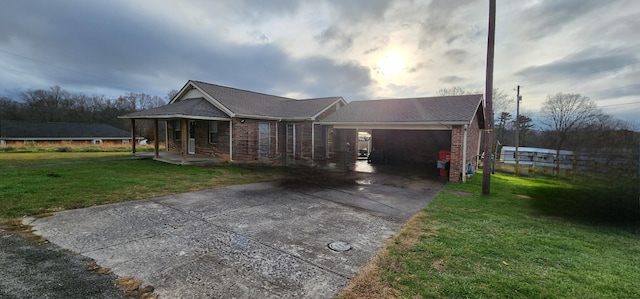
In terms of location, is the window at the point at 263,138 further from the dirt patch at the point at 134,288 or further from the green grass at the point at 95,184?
the dirt patch at the point at 134,288

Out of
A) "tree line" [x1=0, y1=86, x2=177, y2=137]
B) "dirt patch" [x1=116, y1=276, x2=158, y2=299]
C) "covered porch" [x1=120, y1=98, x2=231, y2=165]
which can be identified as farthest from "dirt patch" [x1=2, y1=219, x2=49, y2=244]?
"tree line" [x1=0, y1=86, x2=177, y2=137]

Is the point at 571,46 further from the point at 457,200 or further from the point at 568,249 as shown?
the point at 568,249

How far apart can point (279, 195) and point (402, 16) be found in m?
9.65

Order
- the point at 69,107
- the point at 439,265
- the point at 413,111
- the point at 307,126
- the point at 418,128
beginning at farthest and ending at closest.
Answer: the point at 69,107
the point at 307,126
the point at 413,111
the point at 418,128
the point at 439,265

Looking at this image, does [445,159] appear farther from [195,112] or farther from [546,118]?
[546,118]

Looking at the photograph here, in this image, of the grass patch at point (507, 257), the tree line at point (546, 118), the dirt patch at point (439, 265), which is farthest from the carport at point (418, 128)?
the dirt patch at point (439, 265)

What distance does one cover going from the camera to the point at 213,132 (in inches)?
609

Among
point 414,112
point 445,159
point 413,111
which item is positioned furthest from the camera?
point 413,111

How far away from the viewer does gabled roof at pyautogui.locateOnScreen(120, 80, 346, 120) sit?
13.8 m

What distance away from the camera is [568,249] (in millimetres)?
4203

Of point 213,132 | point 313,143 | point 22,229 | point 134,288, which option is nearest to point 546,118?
point 313,143

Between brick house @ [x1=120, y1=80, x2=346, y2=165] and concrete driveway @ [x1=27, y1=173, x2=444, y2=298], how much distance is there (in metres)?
7.03

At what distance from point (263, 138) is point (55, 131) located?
136ft

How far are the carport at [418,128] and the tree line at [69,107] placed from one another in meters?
35.3
